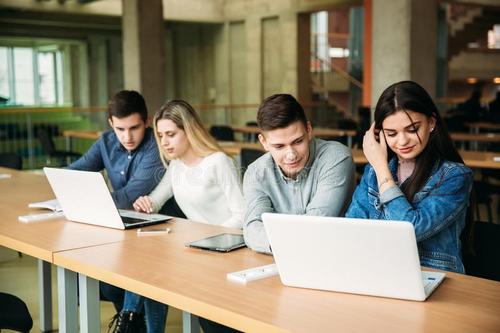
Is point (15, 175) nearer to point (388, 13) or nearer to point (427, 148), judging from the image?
point (427, 148)

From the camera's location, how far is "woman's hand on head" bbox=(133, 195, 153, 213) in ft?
10.8

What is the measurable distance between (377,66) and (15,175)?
4.05 metres

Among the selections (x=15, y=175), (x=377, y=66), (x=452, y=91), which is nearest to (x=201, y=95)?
(x=452, y=91)

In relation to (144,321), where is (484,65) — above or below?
above

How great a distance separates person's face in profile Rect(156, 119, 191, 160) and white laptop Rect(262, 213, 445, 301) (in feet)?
4.66

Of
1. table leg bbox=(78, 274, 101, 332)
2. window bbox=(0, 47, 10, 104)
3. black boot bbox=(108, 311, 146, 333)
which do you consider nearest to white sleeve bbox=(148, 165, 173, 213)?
black boot bbox=(108, 311, 146, 333)

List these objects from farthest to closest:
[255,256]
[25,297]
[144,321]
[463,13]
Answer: [463,13] → [25,297] → [144,321] → [255,256]

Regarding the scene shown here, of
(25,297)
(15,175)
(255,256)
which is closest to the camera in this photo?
(255,256)

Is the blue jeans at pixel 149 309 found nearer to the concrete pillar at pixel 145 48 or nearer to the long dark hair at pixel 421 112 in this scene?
the long dark hair at pixel 421 112

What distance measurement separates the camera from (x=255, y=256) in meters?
2.39

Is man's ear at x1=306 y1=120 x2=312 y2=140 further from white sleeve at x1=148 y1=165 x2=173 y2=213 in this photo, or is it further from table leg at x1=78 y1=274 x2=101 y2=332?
white sleeve at x1=148 y1=165 x2=173 y2=213

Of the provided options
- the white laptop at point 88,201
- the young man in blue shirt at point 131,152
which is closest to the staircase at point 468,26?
the young man in blue shirt at point 131,152

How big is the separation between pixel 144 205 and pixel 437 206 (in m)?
1.58

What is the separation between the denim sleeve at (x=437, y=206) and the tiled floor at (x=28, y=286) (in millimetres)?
1984
